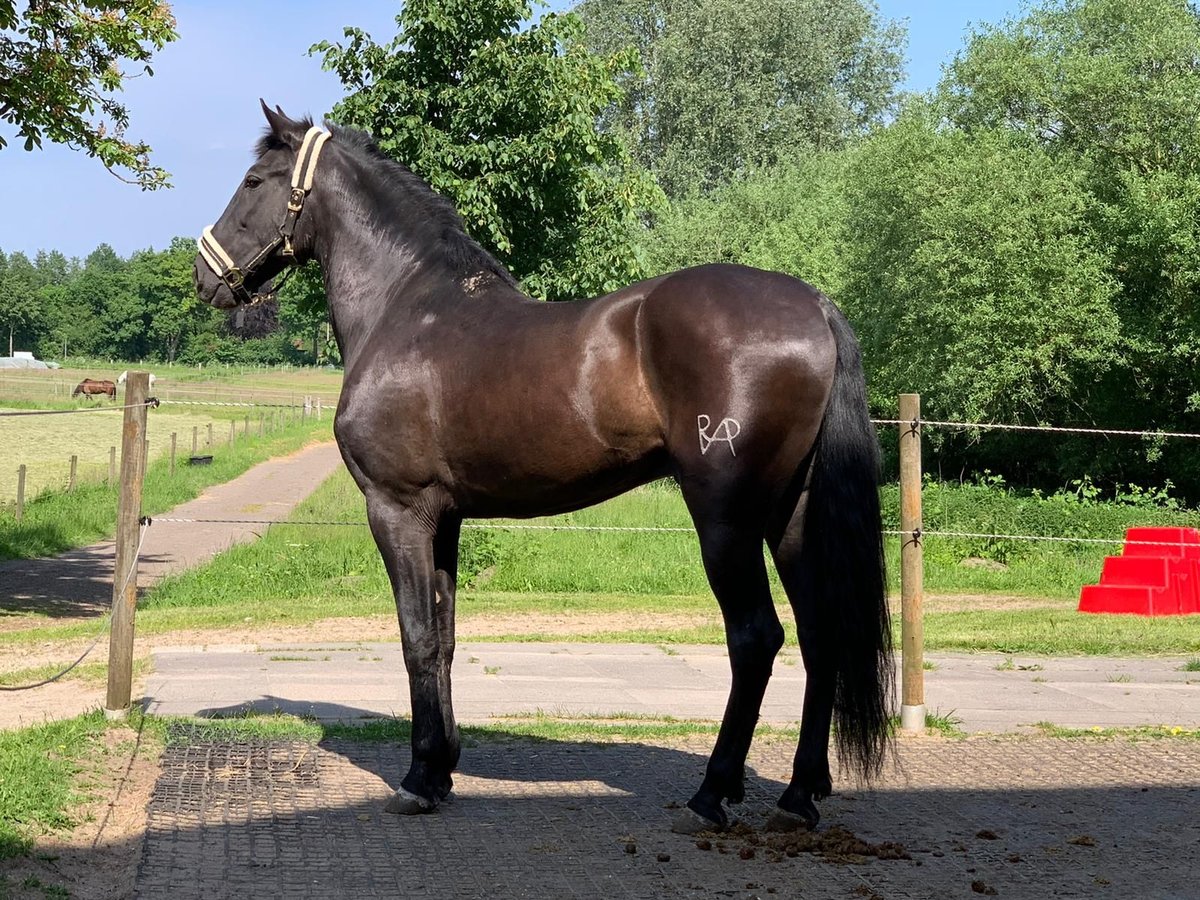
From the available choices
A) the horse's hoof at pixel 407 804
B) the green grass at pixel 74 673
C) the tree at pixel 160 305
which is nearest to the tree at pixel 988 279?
the green grass at pixel 74 673

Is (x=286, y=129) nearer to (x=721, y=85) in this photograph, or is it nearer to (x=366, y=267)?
(x=366, y=267)

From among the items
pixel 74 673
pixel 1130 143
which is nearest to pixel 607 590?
pixel 74 673

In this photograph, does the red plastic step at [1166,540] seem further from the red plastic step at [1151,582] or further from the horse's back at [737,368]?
the horse's back at [737,368]

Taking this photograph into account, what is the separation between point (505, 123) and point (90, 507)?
12.1 metres

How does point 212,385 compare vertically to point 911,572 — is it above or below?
above

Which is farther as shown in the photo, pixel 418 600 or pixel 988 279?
pixel 988 279

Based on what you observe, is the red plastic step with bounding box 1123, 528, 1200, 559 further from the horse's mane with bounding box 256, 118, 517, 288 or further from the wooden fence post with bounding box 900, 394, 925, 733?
the horse's mane with bounding box 256, 118, 517, 288

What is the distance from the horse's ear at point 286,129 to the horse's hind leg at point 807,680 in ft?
9.72

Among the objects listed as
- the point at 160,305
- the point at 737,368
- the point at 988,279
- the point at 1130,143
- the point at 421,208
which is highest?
the point at 160,305

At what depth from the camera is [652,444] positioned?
4.70m

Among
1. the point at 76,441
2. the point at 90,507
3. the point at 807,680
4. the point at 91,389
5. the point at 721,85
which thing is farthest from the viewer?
the point at 91,389

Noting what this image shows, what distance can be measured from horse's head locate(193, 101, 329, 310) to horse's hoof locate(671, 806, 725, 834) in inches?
127

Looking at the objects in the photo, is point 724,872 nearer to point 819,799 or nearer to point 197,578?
point 819,799

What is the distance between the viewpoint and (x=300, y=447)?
41.2 m
